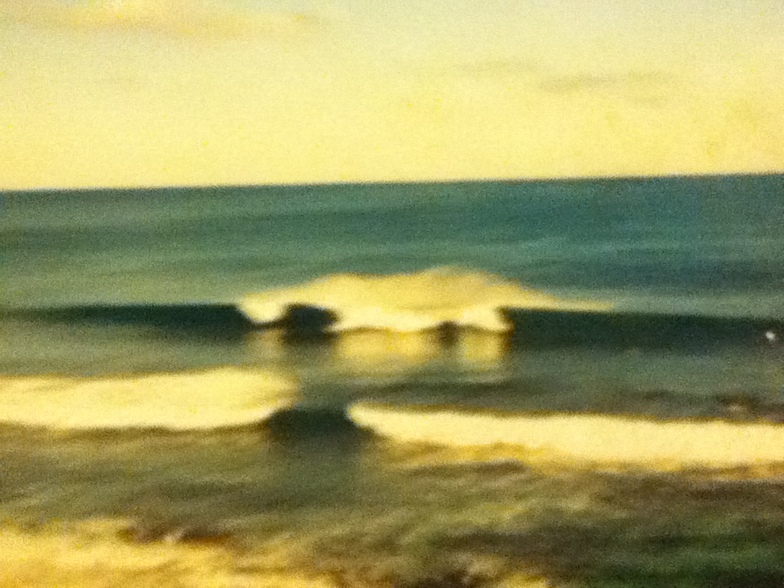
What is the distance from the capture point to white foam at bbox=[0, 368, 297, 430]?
2.57m

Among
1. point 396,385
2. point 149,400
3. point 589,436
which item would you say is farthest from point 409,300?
point 149,400

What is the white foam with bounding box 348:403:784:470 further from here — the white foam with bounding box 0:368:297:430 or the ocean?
the white foam with bounding box 0:368:297:430

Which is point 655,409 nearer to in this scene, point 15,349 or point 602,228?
point 602,228

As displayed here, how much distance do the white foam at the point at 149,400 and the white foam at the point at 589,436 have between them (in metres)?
0.37

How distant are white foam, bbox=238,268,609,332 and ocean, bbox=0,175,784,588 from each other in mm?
10

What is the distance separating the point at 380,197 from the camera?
106 inches

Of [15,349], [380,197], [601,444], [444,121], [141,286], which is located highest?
[444,121]

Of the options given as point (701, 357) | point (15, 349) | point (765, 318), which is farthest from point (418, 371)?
point (15, 349)

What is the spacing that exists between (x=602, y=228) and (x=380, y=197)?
3.15 ft

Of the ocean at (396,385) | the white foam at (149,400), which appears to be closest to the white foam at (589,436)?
the ocean at (396,385)

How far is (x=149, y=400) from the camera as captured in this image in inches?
105

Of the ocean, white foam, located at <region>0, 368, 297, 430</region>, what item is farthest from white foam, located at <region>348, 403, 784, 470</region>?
white foam, located at <region>0, 368, 297, 430</region>

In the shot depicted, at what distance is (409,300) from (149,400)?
1.10m

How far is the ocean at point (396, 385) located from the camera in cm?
196
